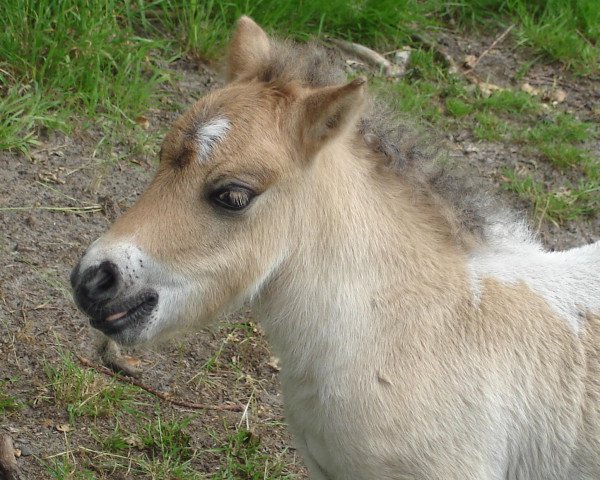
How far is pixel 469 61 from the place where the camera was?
7375 mm

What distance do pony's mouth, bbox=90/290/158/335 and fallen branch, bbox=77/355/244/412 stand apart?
4.77 ft

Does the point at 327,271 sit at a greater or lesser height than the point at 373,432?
greater

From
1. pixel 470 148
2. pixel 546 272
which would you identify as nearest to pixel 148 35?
pixel 470 148

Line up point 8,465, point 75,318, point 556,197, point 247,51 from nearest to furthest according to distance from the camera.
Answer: point 247,51
point 8,465
point 75,318
point 556,197

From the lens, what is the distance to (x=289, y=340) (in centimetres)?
356

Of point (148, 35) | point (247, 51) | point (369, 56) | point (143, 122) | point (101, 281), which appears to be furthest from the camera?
point (369, 56)

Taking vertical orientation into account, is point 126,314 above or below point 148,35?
above

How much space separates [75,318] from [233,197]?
204cm

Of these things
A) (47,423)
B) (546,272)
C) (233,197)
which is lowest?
(47,423)

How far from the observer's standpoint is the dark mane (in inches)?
142

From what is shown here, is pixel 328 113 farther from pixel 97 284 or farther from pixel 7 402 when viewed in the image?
pixel 7 402

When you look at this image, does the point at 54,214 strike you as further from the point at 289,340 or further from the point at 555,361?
the point at 555,361

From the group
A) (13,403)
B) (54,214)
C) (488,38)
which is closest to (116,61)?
(54,214)

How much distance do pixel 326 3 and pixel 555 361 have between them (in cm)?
409
